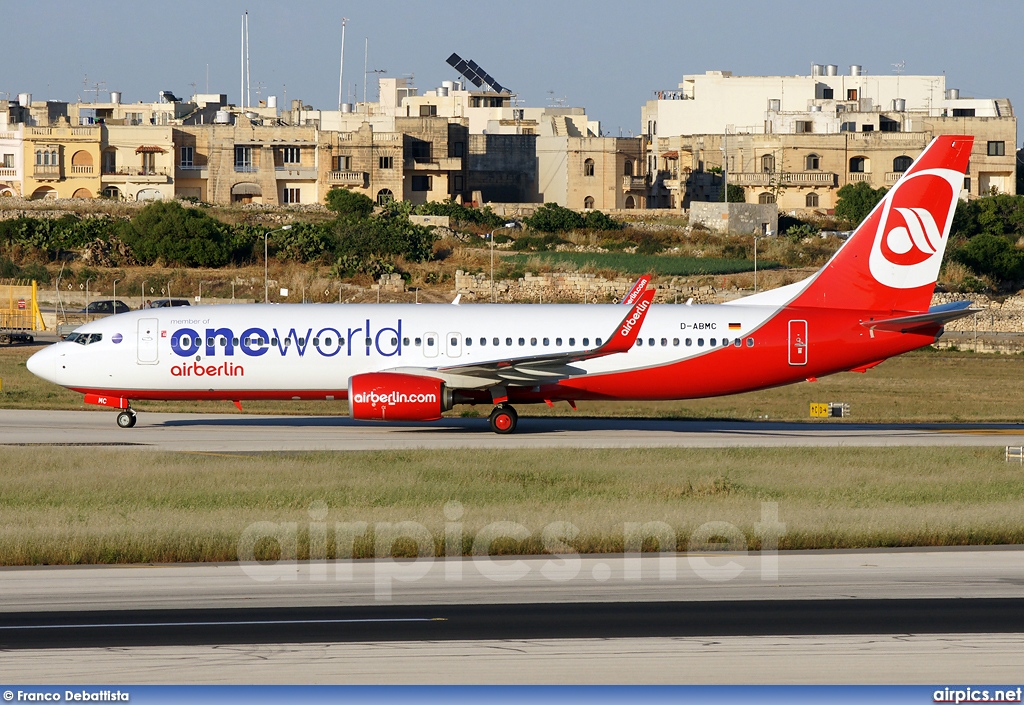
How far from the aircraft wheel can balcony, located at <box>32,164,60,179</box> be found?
356 feet

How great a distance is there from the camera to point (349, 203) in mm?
124500

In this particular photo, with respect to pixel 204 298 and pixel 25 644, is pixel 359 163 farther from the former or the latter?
pixel 25 644

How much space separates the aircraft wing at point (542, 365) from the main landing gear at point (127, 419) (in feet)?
28.6

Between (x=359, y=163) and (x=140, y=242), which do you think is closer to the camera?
(x=140, y=242)

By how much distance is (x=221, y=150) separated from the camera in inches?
5379

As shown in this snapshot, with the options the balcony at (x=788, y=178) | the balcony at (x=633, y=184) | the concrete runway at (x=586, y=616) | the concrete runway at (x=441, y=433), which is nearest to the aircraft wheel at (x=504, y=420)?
the concrete runway at (x=441, y=433)

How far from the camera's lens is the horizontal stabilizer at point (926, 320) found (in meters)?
35.3

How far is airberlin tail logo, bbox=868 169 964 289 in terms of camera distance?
37.6 metres

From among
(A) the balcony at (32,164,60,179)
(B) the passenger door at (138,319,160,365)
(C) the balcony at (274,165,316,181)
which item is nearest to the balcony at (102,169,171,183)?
(A) the balcony at (32,164,60,179)

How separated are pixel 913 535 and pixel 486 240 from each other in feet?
294

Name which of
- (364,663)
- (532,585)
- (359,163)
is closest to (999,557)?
(532,585)

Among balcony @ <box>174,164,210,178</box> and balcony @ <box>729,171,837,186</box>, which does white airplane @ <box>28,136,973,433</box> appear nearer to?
balcony @ <box>174,164,210,178</box>

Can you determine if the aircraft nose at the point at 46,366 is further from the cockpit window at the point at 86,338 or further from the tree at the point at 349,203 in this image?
the tree at the point at 349,203

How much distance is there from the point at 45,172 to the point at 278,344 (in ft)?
351
